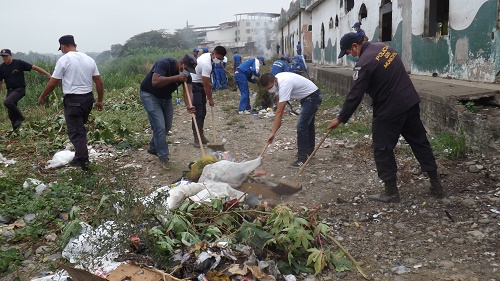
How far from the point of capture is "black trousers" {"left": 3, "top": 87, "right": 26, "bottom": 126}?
7.24 meters

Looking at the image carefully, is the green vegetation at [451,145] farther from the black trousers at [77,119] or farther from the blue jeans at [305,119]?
the black trousers at [77,119]

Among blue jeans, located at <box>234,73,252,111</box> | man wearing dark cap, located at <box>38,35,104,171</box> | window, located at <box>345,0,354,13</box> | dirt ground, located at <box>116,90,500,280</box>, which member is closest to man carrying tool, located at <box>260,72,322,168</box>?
dirt ground, located at <box>116,90,500,280</box>

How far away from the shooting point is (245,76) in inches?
376

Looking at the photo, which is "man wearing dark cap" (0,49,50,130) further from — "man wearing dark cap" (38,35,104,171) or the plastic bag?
the plastic bag

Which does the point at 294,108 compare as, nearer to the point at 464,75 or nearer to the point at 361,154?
the point at 464,75

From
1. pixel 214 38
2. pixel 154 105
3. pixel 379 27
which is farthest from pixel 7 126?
pixel 214 38

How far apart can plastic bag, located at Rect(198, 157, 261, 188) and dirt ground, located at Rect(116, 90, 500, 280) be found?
1.33ft

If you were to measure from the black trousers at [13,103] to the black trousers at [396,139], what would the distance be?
20.1 ft

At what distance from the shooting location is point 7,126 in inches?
317

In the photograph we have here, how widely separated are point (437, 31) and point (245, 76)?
395 centimetres

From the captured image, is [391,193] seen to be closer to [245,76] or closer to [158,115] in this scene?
[158,115]

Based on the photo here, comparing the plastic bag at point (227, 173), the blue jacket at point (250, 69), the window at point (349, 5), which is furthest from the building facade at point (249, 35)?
the plastic bag at point (227, 173)

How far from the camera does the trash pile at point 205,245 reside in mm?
2572

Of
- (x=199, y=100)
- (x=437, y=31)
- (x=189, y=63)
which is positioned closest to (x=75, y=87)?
(x=189, y=63)
